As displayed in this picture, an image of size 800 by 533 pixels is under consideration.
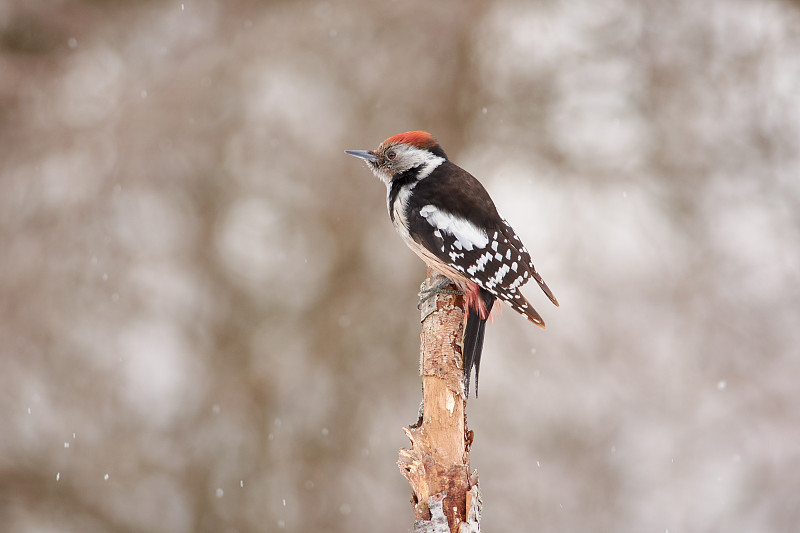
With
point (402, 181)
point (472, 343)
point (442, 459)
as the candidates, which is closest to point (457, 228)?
point (402, 181)

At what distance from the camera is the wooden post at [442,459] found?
5.66ft

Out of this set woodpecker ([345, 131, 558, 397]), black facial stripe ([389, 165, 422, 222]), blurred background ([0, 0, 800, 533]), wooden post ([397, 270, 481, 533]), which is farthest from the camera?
blurred background ([0, 0, 800, 533])

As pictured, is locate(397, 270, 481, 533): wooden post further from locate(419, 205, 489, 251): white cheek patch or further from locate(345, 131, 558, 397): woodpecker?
locate(419, 205, 489, 251): white cheek patch

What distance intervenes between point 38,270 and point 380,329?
210 centimetres

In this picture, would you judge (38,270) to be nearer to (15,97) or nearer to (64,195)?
(64,195)

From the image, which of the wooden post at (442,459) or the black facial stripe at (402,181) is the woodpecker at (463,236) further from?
the wooden post at (442,459)

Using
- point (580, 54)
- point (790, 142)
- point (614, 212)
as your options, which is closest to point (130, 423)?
point (614, 212)

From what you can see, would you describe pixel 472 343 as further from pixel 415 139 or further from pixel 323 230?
pixel 323 230

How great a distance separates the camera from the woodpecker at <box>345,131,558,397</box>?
2.13 m

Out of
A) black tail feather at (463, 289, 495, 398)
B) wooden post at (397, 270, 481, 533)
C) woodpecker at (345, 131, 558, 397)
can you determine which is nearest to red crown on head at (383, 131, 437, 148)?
woodpecker at (345, 131, 558, 397)

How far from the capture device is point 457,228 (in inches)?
87.7

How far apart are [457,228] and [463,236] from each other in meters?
0.04

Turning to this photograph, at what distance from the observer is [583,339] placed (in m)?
4.13

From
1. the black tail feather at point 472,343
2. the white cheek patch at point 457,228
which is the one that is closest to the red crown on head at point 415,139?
the white cheek patch at point 457,228
